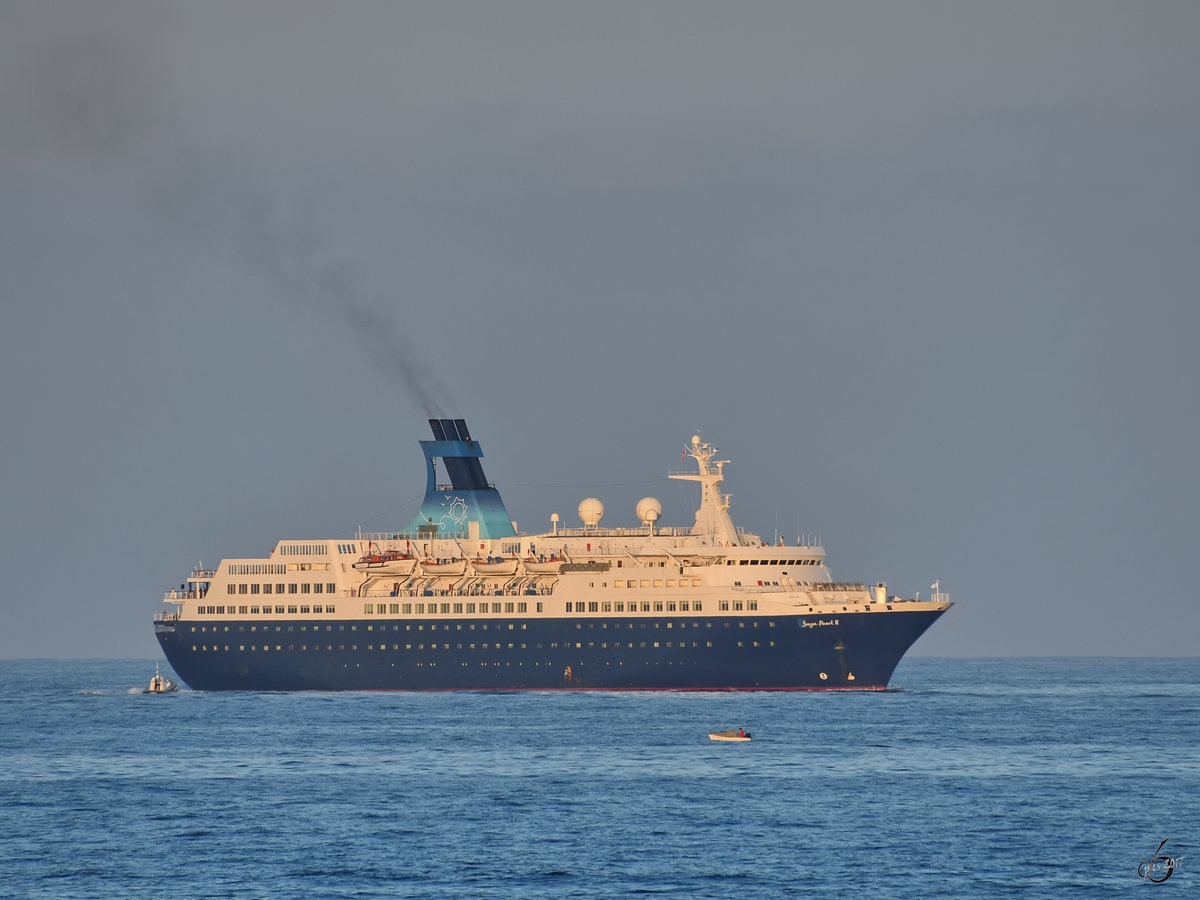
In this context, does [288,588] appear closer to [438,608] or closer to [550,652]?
[438,608]

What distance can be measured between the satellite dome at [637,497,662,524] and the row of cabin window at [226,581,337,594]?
1551cm

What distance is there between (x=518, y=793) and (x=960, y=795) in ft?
40.6

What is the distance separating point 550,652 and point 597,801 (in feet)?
120

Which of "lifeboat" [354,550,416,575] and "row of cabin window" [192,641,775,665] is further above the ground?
"lifeboat" [354,550,416,575]

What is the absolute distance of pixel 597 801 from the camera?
5031 cm

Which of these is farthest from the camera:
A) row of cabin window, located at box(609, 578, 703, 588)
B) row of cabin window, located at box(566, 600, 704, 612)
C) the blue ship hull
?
row of cabin window, located at box(609, 578, 703, 588)

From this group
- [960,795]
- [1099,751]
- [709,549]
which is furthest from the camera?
[709,549]

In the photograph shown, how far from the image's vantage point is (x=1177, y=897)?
124 feet

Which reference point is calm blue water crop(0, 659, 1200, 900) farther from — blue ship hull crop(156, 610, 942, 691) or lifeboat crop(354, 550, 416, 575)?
lifeboat crop(354, 550, 416, 575)

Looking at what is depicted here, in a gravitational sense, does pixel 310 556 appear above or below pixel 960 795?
above

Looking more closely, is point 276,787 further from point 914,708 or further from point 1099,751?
point 914,708

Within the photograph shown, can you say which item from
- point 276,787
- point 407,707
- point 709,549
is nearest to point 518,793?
point 276,787

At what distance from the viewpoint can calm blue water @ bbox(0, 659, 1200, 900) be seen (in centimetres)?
4016

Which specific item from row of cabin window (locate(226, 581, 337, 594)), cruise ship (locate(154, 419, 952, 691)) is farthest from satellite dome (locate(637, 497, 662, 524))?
row of cabin window (locate(226, 581, 337, 594))
